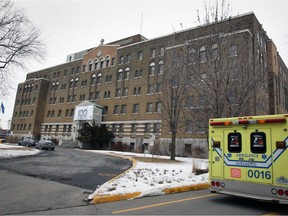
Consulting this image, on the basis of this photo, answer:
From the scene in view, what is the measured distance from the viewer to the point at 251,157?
7262 mm

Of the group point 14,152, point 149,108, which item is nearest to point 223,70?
point 14,152

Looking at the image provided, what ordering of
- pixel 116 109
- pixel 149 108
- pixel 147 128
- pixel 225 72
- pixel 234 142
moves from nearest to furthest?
pixel 234 142, pixel 225 72, pixel 147 128, pixel 149 108, pixel 116 109

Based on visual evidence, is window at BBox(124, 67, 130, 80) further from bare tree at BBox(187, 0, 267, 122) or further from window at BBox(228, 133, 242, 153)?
window at BBox(228, 133, 242, 153)

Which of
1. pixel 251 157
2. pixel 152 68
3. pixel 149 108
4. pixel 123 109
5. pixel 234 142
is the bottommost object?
pixel 251 157

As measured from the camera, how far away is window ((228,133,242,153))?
25.0 ft

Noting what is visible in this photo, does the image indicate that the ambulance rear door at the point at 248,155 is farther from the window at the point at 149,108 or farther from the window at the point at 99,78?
the window at the point at 99,78

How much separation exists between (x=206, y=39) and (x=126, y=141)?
31458mm

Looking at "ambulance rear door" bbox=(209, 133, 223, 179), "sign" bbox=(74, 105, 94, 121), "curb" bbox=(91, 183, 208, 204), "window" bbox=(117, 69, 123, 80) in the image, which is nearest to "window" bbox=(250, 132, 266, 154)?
"ambulance rear door" bbox=(209, 133, 223, 179)

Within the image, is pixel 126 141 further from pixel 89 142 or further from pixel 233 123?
pixel 233 123

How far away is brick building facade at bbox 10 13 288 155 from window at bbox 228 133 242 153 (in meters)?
21.0

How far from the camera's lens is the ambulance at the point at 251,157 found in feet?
21.9

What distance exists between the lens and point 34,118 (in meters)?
64.1

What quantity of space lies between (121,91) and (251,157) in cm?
4291

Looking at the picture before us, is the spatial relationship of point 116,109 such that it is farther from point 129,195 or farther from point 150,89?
point 129,195
